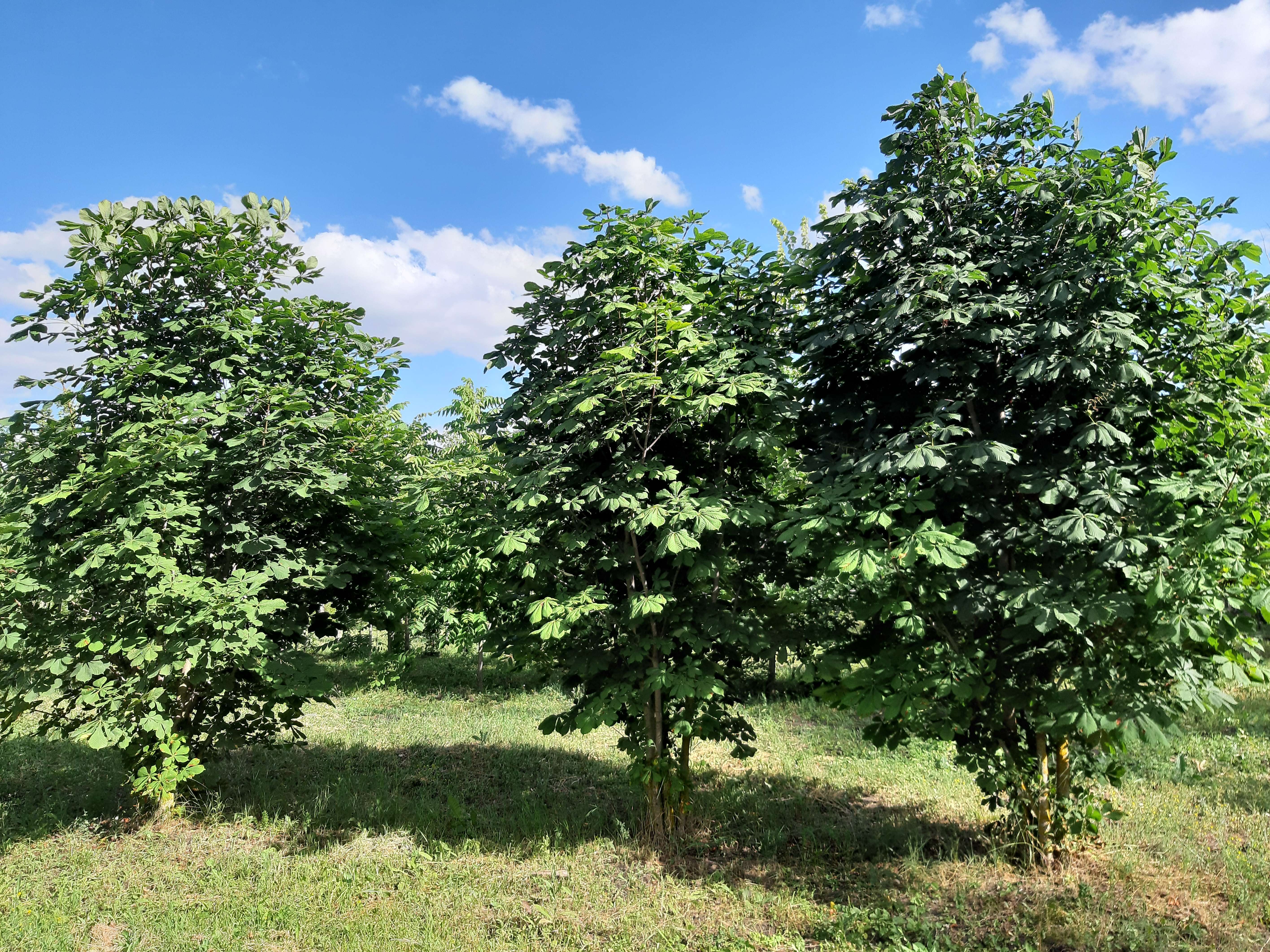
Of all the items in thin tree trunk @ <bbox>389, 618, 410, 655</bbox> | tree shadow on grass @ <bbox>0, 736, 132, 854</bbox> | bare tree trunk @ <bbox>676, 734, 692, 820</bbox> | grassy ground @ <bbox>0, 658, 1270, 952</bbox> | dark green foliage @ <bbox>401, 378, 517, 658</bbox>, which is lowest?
grassy ground @ <bbox>0, 658, 1270, 952</bbox>

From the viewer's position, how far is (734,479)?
5.60 m

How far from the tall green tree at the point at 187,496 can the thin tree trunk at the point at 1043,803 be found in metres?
5.08

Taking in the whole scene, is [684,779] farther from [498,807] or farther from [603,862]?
[498,807]

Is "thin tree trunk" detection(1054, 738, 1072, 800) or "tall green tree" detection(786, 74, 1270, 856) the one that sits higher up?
"tall green tree" detection(786, 74, 1270, 856)

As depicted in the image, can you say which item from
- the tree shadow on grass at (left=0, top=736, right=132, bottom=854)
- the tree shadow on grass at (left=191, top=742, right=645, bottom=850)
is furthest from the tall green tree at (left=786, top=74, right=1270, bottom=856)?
the tree shadow on grass at (left=0, top=736, right=132, bottom=854)

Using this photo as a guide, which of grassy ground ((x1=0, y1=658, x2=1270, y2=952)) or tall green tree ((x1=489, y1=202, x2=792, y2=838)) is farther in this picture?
tall green tree ((x1=489, y1=202, x2=792, y2=838))

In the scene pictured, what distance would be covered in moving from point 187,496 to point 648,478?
3631 millimetres

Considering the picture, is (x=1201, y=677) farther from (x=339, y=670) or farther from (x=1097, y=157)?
(x=339, y=670)

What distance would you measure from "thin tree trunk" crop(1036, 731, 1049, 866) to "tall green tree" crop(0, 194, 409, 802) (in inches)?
200

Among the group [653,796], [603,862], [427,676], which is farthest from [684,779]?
[427,676]

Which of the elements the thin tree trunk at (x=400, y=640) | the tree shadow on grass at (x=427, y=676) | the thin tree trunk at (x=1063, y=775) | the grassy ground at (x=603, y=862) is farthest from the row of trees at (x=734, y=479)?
the tree shadow on grass at (x=427, y=676)

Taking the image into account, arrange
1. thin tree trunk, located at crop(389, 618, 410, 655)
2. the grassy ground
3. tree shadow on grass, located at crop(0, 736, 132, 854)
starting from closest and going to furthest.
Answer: the grassy ground, tree shadow on grass, located at crop(0, 736, 132, 854), thin tree trunk, located at crop(389, 618, 410, 655)

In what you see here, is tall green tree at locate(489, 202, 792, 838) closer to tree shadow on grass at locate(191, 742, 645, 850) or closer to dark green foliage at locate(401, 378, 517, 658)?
dark green foliage at locate(401, 378, 517, 658)

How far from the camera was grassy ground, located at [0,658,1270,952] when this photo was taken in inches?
A: 169
